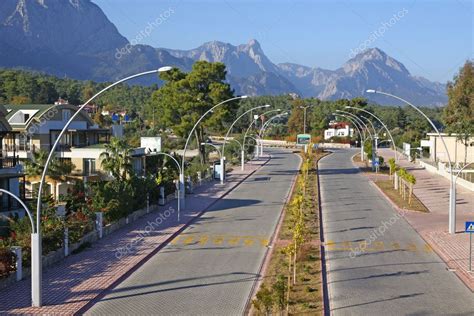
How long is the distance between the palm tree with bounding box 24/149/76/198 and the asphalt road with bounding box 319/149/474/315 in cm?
1754

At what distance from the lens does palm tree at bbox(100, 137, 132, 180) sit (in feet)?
134

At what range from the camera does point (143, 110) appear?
131750mm

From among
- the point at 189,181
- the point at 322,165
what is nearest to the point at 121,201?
the point at 189,181

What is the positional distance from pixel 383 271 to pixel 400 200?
20674 mm

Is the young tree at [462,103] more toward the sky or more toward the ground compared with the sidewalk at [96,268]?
more toward the sky

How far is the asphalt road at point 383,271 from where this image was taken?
16891 millimetres

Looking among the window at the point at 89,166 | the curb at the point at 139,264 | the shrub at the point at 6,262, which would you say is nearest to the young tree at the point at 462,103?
the curb at the point at 139,264

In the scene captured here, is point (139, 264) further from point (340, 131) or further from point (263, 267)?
point (340, 131)

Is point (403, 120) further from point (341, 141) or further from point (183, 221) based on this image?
point (183, 221)

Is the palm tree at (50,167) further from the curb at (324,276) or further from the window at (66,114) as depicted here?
the curb at (324,276)

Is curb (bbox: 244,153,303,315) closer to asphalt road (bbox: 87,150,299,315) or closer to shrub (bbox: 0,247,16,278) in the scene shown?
asphalt road (bbox: 87,150,299,315)

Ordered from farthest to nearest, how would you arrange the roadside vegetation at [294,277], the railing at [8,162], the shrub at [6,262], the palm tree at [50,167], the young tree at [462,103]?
1. the young tree at [462,103]
2. the palm tree at [50,167]
3. the railing at [8,162]
4. the shrub at [6,262]
5. the roadside vegetation at [294,277]

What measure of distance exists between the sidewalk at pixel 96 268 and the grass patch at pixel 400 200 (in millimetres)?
12240

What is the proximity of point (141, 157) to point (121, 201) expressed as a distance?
19.9 meters
